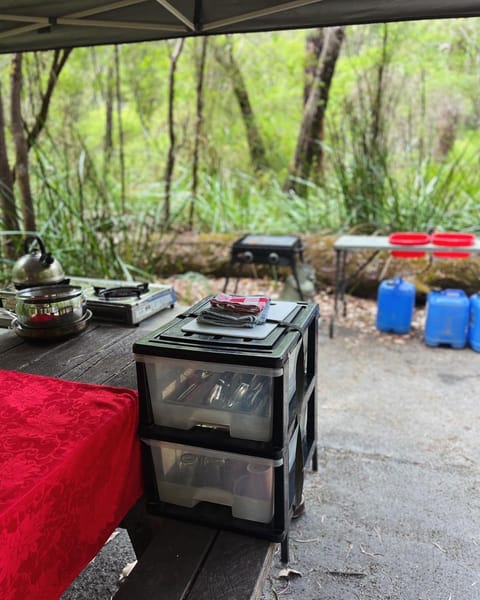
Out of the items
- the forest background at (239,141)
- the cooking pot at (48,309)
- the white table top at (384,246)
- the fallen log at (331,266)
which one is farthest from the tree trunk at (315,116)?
the cooking pot at (48,309)

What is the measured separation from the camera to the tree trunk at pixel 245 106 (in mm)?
6766

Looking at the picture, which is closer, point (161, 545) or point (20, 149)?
point (161, 545)

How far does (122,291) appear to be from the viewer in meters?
1.89

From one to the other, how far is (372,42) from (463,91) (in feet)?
6.00

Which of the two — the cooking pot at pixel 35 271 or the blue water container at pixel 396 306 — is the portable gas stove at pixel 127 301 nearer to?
the cooking pot at pixel 35 271

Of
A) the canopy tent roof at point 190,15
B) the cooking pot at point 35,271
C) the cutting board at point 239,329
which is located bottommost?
the cutting board at point 239,329

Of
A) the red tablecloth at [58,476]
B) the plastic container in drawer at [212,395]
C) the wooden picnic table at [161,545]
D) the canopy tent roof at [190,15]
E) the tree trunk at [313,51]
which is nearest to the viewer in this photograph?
the red tablecloth at [58,476]

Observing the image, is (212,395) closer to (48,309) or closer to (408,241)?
(48,309)

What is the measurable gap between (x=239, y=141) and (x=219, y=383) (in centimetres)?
675

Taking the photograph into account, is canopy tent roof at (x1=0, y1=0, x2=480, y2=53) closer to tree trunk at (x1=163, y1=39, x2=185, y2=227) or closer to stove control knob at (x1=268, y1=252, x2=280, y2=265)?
stove control knob at (x1=268, y1=252, x2=280, y2=265)

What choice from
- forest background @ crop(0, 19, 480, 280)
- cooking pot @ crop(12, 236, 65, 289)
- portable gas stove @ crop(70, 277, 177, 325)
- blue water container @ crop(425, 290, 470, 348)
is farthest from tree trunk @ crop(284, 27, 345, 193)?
cooking pot @ crop(12, 236, 65, 289)

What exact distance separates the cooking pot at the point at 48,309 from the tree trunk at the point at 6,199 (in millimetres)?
1987

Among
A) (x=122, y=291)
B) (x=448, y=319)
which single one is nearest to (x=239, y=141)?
(x=448, y=319)

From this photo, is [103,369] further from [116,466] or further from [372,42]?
[372,42]
